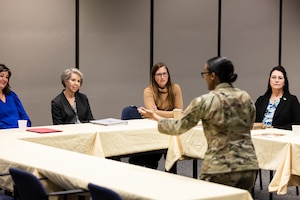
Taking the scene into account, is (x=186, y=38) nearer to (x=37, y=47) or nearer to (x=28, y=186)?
(x=37, y=47)

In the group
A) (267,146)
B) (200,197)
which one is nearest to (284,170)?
(267,146)

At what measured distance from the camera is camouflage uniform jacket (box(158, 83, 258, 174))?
4062 mm

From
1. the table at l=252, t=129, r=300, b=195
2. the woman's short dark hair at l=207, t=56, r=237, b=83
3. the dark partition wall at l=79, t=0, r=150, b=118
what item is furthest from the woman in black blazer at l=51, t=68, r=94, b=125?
the woman's short dark hair at l=207, t=56, r=237, b=83

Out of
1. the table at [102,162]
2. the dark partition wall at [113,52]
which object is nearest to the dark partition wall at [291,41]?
the dark partition wall at [113,52]

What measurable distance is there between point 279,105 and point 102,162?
3.06 m

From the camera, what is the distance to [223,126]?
408 centimetres

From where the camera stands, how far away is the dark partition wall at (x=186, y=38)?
368 inches

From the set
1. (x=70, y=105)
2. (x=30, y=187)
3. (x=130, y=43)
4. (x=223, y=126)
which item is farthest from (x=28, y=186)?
(x=130, y=43)

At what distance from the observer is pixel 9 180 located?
474 centimetres

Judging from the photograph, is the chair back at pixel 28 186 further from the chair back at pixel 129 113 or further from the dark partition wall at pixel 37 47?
the dark partition wall at pixel 37 47

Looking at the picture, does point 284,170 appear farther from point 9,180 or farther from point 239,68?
point 239,68

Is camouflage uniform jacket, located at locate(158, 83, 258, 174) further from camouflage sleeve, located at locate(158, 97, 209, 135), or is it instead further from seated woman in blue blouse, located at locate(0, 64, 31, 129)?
seated woman in blue blouse, located at locate(0, 64, 31, 129)

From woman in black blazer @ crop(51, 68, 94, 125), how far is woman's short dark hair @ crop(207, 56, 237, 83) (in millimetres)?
3206

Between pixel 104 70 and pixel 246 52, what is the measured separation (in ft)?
8.45
